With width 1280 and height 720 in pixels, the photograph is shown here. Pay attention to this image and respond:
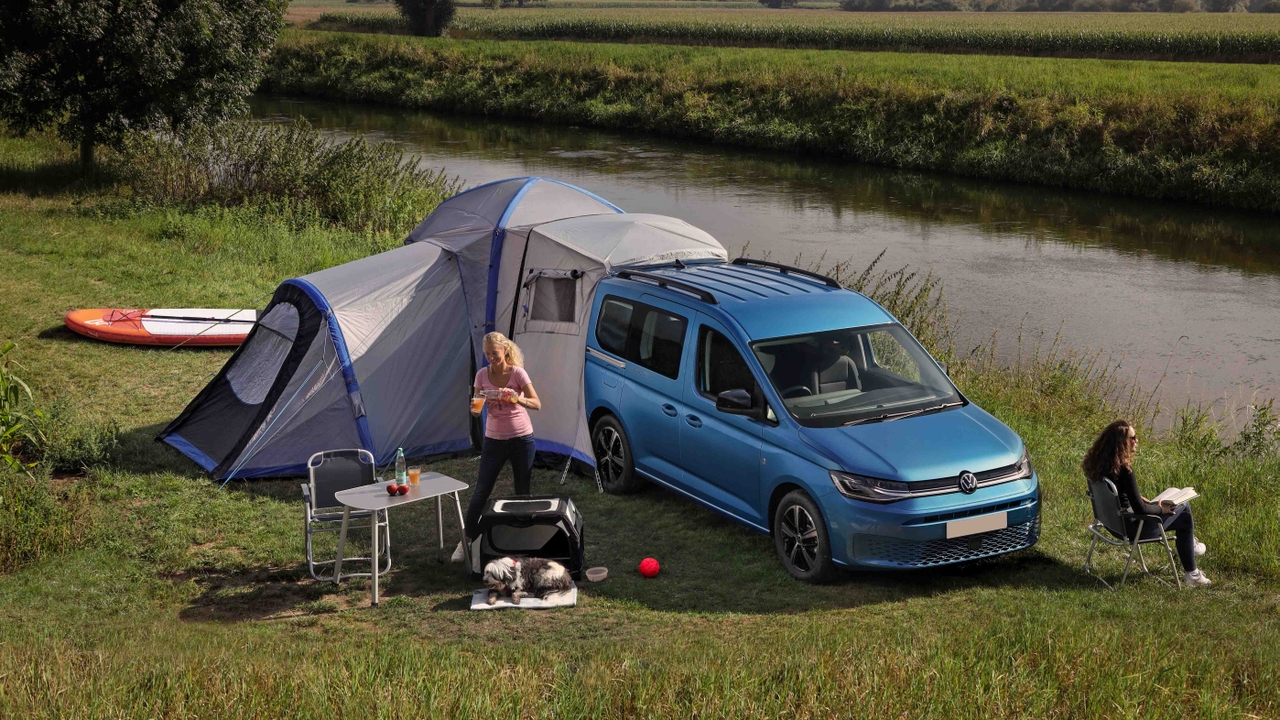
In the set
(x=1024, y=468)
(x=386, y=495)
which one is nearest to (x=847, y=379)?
(x=1024, y=468)

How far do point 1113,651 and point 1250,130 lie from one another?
26.1 metres

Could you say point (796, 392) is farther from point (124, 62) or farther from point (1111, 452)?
point (124, 62)

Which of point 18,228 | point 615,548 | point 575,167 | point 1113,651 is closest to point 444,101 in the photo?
point 575,167

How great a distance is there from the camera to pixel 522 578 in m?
8.09

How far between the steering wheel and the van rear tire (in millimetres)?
1862

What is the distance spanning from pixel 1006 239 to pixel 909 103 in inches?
467

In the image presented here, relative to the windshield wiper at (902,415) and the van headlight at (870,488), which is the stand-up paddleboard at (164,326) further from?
the van headlight at (870,488)

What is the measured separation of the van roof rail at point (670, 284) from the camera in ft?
30.8

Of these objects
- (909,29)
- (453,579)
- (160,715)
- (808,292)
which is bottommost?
(453,579)

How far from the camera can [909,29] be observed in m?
61.1

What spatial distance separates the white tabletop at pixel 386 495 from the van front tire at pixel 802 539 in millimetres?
2313

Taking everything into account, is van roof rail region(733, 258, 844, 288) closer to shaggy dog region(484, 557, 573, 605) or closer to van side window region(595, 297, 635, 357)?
van side window region(595, 297, 635, 357)

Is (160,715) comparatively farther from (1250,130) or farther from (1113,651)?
(1250,130)

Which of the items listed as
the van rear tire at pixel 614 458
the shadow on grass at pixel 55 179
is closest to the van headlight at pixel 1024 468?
the van rear tire at pixel 614 458
